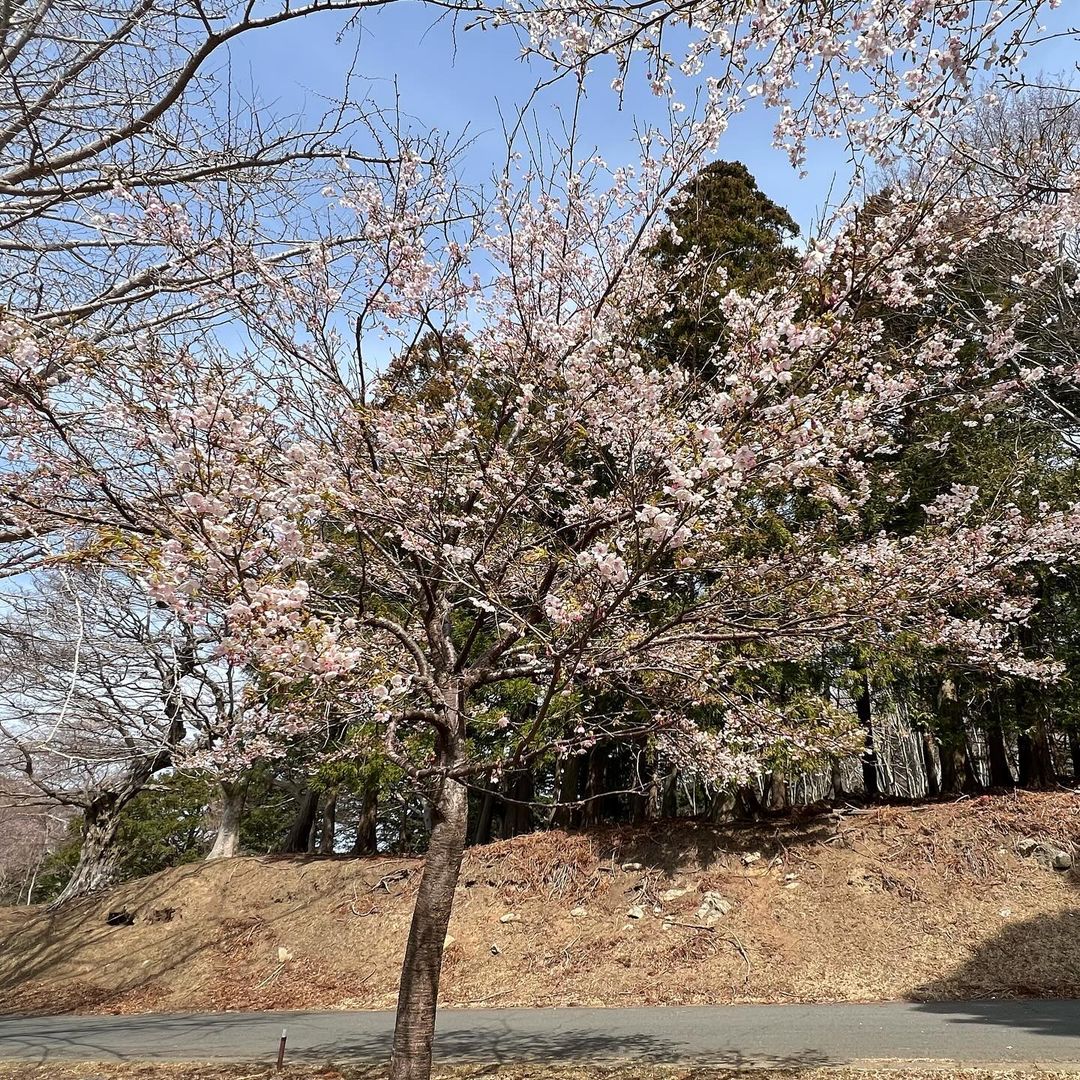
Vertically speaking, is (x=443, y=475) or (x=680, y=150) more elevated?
(x=680, y=150)

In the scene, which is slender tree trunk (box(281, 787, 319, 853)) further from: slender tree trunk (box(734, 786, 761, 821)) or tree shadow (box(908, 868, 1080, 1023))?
tree shadow (box(908, 868, 1080, 1023))

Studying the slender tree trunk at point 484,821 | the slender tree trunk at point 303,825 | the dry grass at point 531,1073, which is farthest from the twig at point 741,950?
the slender tree trunk at point 303,825

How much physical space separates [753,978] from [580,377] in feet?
29.5

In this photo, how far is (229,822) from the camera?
1742 cm

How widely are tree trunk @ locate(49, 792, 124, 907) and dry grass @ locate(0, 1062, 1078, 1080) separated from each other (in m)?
9.31

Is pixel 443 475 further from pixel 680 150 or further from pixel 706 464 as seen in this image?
pixel 680 150

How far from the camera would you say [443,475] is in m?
4.56

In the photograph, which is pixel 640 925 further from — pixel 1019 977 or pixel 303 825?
pixel 303 825

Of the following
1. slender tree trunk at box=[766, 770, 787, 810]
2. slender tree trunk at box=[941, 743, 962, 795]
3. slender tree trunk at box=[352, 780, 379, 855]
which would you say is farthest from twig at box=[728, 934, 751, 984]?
slender tree trunk at box=[352, 780, 379, 855]

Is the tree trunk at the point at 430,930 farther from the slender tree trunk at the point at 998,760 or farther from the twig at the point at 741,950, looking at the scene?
the slender tree trunk at the point at 998,760

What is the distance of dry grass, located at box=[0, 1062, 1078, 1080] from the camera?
5586 mm

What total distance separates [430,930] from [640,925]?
770 cm

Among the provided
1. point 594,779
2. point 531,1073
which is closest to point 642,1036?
point 531,1073

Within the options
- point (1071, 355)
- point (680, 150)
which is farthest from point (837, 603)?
point (1071, 355)
